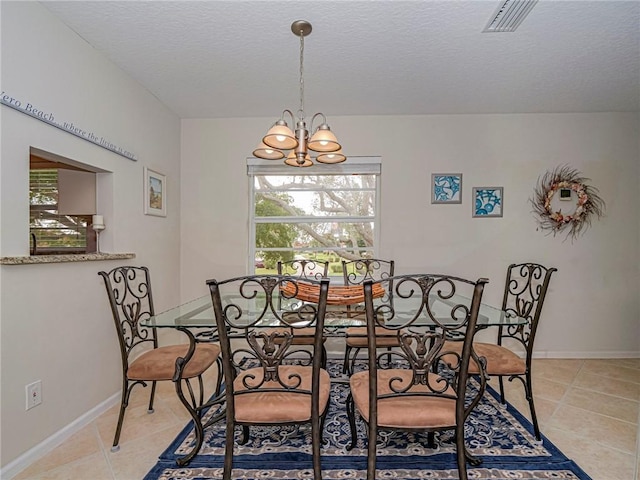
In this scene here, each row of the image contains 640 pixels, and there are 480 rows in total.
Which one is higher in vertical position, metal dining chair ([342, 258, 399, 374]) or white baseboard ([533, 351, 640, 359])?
metal dining chair ([342, 258, 399, 374])

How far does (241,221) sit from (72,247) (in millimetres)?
1466

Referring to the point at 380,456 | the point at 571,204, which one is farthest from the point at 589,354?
the point at 380,456

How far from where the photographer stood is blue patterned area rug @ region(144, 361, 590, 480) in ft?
5.80

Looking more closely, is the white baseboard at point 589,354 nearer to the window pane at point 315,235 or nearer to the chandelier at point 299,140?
the window pane at point 315,235

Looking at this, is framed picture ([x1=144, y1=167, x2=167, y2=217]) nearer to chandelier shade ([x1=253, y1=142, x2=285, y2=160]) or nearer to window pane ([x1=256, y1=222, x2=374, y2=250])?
window pane ([x1=256, y1=222, x2=374, y2=250])

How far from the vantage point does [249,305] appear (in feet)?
7.91

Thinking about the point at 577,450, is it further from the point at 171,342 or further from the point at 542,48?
the point at 171,342

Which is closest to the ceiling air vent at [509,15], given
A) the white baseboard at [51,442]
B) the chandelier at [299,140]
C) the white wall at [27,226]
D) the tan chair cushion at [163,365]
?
the chandelier at [299,140]

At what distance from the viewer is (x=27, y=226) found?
1861 millimetres

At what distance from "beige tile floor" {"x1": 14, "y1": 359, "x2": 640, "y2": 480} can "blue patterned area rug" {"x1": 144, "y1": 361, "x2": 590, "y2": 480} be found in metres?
0.13

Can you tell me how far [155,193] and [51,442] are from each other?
76.5 inches

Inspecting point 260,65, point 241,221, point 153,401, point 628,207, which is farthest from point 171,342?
point 628,207

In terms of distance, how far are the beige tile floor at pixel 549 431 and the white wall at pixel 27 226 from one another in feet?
0.63

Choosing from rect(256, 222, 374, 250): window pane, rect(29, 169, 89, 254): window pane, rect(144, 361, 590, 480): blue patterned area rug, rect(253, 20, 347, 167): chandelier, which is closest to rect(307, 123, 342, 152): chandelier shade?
rect(253, 20, 347, 167): chandelier
